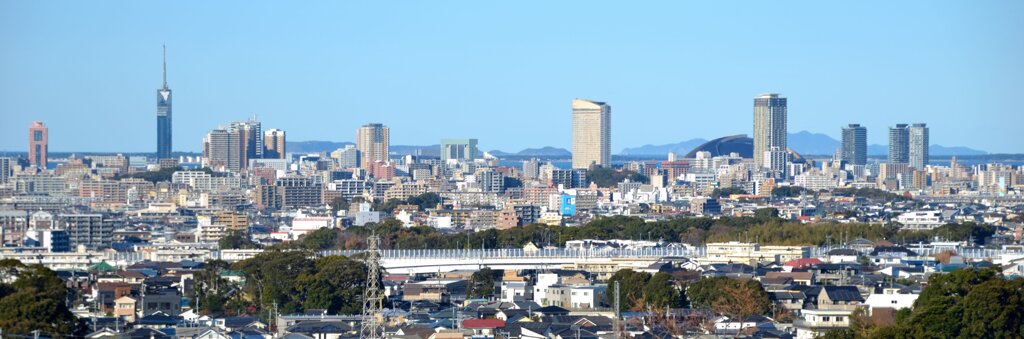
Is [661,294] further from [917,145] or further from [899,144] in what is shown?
[917,145]

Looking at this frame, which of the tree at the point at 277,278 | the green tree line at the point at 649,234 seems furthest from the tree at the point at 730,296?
the green tree line at the point at 649,234

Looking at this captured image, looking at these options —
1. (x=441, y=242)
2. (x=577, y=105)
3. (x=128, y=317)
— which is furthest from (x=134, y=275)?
(x=577, y=105)

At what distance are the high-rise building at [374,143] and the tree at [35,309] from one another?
117 meters

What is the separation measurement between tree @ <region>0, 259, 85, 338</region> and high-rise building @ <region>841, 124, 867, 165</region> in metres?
124

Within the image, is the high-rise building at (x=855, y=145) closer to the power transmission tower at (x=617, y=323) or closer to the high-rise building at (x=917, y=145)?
the high-rise building at (x=917, y=145)

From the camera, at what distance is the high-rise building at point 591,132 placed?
142625 mm

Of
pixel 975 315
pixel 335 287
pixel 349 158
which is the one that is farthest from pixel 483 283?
pixel 349 158

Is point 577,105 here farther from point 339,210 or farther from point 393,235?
point 393,235

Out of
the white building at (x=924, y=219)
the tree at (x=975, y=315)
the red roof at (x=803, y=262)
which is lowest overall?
the red roof at (x=803, y=262)

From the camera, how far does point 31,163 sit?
131 metres

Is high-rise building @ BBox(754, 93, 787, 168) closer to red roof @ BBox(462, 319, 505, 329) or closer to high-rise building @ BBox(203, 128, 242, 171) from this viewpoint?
high-rise building @ BBox(203, 128, 242, 171)

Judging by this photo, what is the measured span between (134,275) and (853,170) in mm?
101715

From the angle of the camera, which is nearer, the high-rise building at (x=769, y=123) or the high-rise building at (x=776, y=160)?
the high-rise building at (x=776, y=160)

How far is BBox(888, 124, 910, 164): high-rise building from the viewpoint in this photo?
138500 mm
